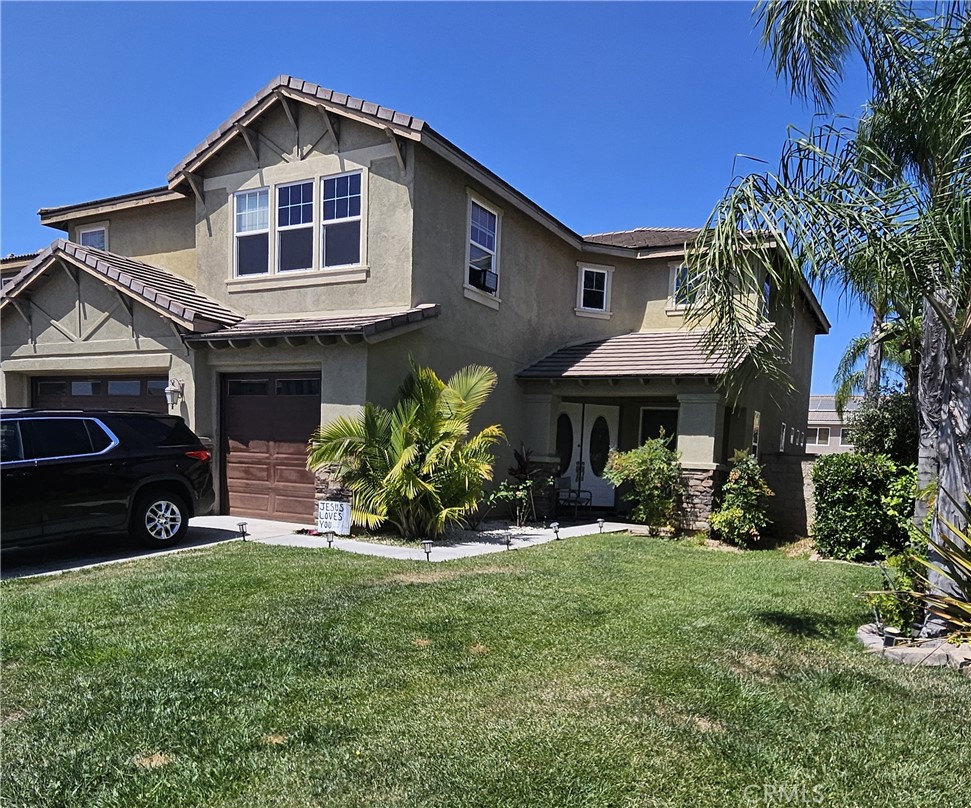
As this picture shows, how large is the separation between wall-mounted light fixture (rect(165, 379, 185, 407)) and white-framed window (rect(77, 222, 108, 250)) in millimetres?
5474

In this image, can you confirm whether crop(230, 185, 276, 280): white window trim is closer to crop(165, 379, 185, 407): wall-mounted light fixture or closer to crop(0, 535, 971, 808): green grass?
crop(165, 379, 185, 407): wall-mounted light fixture

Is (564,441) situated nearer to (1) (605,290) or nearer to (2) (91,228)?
(1) (605,290)

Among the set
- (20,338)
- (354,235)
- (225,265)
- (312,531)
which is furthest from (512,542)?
(20,338)

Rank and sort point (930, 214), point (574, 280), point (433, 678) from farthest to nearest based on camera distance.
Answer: point (574, 280), point (930, 214), point (433, 678)

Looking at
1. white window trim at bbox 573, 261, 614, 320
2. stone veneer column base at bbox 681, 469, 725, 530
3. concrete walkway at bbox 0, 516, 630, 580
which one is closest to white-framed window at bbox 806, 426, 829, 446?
white window trim at bbox 573, 261, 614, 320

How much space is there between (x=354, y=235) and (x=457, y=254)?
1.93m

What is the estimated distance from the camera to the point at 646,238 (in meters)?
18.4

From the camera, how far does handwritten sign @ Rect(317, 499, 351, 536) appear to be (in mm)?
10375

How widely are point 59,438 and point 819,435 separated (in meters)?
47.4

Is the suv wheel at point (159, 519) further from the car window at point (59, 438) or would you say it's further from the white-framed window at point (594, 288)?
the white-framed window at point (594, 288)

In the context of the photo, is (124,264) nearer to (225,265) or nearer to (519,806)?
(225,265)

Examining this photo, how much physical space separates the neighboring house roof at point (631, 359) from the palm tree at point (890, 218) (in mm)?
6117

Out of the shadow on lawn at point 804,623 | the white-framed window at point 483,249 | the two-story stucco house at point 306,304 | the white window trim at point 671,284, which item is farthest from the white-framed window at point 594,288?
the shadow on lawn at point 804,623

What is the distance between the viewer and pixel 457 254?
1209 cm
